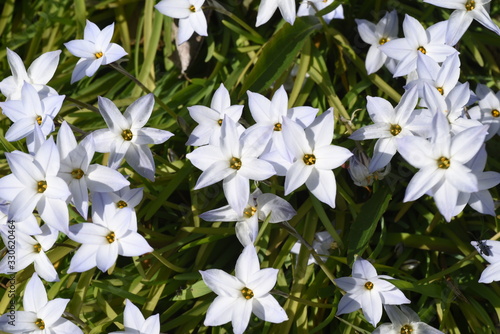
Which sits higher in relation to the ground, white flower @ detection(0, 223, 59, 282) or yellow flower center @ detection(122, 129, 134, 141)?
yellow flower center @ detection(122, 129, 134, 141)

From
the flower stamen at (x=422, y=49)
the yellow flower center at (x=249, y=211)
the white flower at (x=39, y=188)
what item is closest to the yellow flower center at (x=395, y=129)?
the flower stamen at (x=422, y=49)

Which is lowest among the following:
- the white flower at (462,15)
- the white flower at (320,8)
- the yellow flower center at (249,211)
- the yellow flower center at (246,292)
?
the yellow flower center at (246,292)

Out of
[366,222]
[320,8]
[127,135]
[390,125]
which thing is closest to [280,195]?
[366,222]

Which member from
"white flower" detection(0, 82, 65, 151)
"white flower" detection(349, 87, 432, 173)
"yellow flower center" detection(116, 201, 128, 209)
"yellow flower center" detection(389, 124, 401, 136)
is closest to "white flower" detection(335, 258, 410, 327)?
"white flower" detection(349, 87, 432, 173)

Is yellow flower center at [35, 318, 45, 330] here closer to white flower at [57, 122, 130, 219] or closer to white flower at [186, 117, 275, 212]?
white flower at [57, 122, 130, 219]

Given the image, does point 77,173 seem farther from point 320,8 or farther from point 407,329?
point 320,8

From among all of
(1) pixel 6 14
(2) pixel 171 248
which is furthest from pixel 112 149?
(1) pixel 6 14

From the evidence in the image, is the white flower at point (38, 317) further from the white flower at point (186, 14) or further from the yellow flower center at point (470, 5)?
the yellow flower center at point (470, 5)
